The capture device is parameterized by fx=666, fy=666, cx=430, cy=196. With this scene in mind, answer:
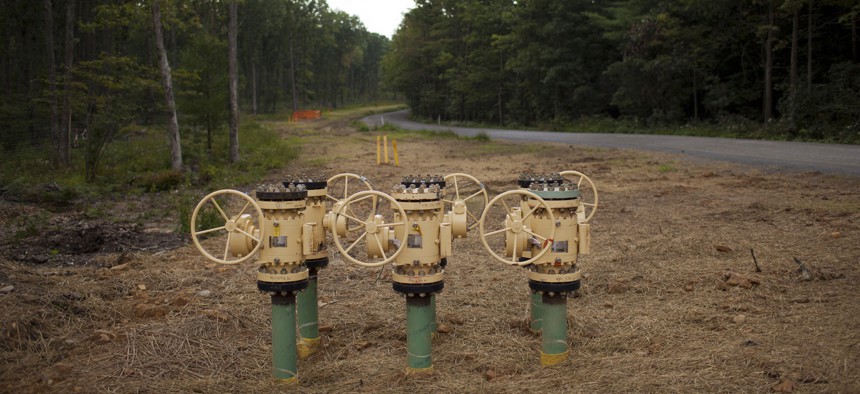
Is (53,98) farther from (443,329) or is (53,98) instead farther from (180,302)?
(443,329)

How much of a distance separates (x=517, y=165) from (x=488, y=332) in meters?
13.0

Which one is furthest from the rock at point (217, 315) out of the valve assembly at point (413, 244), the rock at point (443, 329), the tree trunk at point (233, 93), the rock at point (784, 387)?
the tree trunk at point (233, 93)

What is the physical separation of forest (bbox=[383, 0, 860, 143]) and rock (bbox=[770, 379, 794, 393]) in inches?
735

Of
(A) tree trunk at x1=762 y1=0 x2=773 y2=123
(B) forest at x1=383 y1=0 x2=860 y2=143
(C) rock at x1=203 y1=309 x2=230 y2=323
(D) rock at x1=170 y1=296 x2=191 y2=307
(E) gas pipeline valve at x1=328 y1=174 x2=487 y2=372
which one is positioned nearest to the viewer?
(E) gas pipeline valve at x1=328 y1=174 x2=487 y2=372

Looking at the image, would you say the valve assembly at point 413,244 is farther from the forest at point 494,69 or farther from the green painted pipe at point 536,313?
the forest at point 494,69

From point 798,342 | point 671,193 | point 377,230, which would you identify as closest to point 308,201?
point 377,230

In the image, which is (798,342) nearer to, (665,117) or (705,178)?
(705,178)

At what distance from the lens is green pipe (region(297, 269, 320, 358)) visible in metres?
4.43

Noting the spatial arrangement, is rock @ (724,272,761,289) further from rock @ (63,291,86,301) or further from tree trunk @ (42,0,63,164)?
tree trunk @ (42,0,63,164)

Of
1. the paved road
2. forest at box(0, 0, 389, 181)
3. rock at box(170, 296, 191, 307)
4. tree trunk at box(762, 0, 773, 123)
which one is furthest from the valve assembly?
tree trunk at box(762, 0, 773, 123)

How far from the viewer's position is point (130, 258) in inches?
276

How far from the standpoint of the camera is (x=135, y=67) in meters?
20.6

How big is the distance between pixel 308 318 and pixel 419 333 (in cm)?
94

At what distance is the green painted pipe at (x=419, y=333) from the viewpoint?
153 inches
